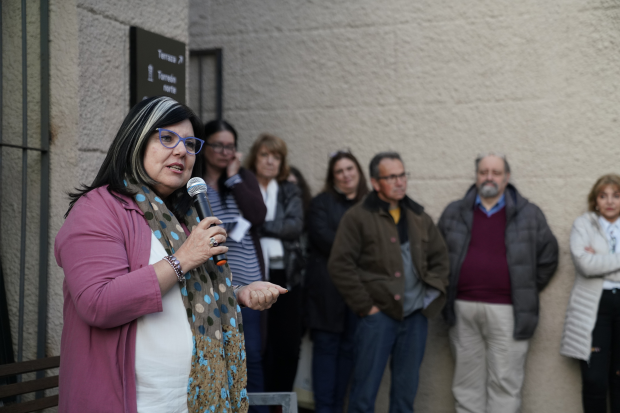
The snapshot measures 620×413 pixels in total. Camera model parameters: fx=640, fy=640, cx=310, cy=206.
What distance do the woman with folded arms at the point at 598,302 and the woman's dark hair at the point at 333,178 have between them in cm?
161

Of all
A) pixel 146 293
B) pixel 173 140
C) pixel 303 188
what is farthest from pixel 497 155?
pixel 146 293

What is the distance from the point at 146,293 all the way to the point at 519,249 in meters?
3.50

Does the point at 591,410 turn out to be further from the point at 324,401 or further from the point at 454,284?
the point at 324,401

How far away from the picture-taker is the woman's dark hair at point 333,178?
5.14m

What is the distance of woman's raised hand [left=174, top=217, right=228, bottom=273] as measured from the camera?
73.5 inches

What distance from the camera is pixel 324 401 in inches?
194

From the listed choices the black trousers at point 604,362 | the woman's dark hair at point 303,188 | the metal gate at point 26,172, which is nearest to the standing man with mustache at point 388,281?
the woman's dark hair at point 303,188

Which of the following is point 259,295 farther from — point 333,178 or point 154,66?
point 333,178

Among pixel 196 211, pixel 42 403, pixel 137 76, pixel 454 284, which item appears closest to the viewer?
pixel 196 211

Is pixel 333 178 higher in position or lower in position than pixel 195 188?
higher

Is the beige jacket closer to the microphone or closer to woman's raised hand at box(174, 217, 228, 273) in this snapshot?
the microphone

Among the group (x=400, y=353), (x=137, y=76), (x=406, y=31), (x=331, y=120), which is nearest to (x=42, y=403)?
(x=137, y=76)

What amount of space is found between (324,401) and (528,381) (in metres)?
1.59

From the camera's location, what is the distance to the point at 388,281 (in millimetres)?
4336
